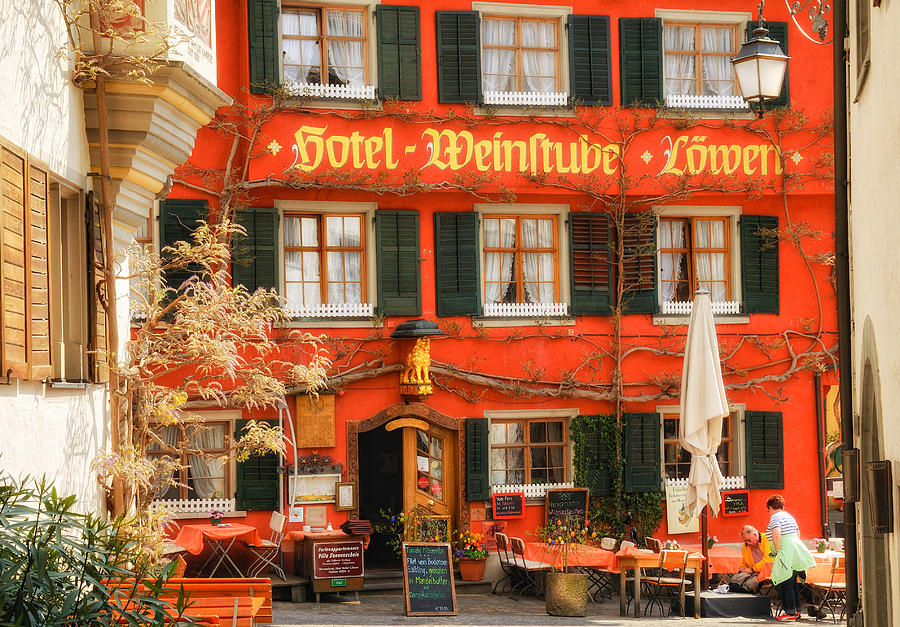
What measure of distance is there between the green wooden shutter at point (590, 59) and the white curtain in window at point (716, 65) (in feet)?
5.13

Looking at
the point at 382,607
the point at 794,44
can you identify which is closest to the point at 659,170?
the point at 794,44

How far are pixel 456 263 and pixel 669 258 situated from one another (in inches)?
129

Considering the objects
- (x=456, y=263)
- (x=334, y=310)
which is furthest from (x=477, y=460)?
(x=334, y=310)

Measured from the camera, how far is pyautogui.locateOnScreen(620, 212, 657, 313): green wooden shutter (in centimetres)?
1836

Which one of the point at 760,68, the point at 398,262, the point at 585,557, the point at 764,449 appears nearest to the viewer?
the point at 760,68

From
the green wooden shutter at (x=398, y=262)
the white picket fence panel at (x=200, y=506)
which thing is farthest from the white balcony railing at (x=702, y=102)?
the white picket fence panel at (x=200, y=506)

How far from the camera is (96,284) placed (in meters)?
7.81

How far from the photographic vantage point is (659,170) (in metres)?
18.4

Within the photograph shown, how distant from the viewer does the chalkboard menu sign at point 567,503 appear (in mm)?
17797

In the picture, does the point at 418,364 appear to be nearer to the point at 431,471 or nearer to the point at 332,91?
the point at 431,471

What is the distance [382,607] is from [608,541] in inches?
117

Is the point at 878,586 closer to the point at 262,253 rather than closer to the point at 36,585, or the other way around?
the point at 36,585

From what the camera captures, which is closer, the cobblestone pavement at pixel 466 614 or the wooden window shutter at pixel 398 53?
the cobblestone pavement at pixel 466 614

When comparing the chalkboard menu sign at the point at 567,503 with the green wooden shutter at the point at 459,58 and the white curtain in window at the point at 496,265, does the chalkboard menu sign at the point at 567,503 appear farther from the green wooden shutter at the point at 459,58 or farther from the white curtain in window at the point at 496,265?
the green wooden shutter at the point at 459,58
